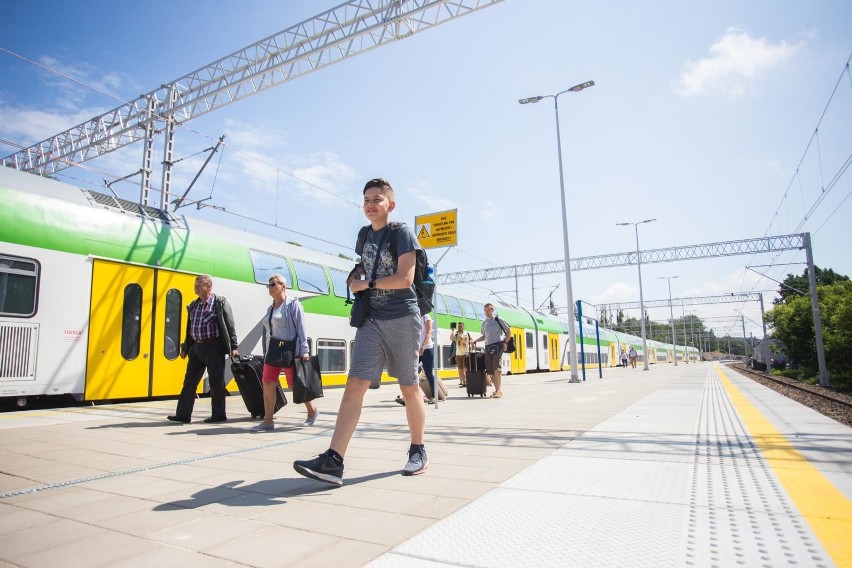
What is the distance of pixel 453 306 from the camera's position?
60.5 feet

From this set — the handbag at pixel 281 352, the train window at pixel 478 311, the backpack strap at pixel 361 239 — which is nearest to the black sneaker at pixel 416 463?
the backpack strap at pixel 361 239

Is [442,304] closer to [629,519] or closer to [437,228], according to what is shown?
[437,228]

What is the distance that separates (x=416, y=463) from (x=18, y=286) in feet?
21.5

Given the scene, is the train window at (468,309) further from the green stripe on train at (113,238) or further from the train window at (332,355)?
the green stripe on train at (113,238)

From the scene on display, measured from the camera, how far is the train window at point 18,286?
21.5ft

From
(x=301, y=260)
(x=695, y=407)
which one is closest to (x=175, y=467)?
(x=695, y=407)

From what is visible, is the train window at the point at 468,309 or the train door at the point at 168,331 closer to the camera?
the train door at the point at 168,331

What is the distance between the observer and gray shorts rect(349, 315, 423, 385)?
3.14 meters

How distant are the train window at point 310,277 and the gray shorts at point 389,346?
8.75 metres

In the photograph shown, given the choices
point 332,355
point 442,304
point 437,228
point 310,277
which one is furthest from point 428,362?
point 442,304

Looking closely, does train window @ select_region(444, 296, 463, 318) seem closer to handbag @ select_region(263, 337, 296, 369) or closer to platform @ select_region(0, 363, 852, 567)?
handbag @ select_region(263, 337, 296, 369)

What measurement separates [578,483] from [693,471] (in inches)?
32.4

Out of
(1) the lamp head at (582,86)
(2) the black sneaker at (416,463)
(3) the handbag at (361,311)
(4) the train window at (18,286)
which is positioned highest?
(1) the lamp head at (582,86)

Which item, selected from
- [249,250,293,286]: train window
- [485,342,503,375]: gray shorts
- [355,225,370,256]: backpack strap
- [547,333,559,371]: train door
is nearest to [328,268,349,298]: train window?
[249,250,293,286]: train window
